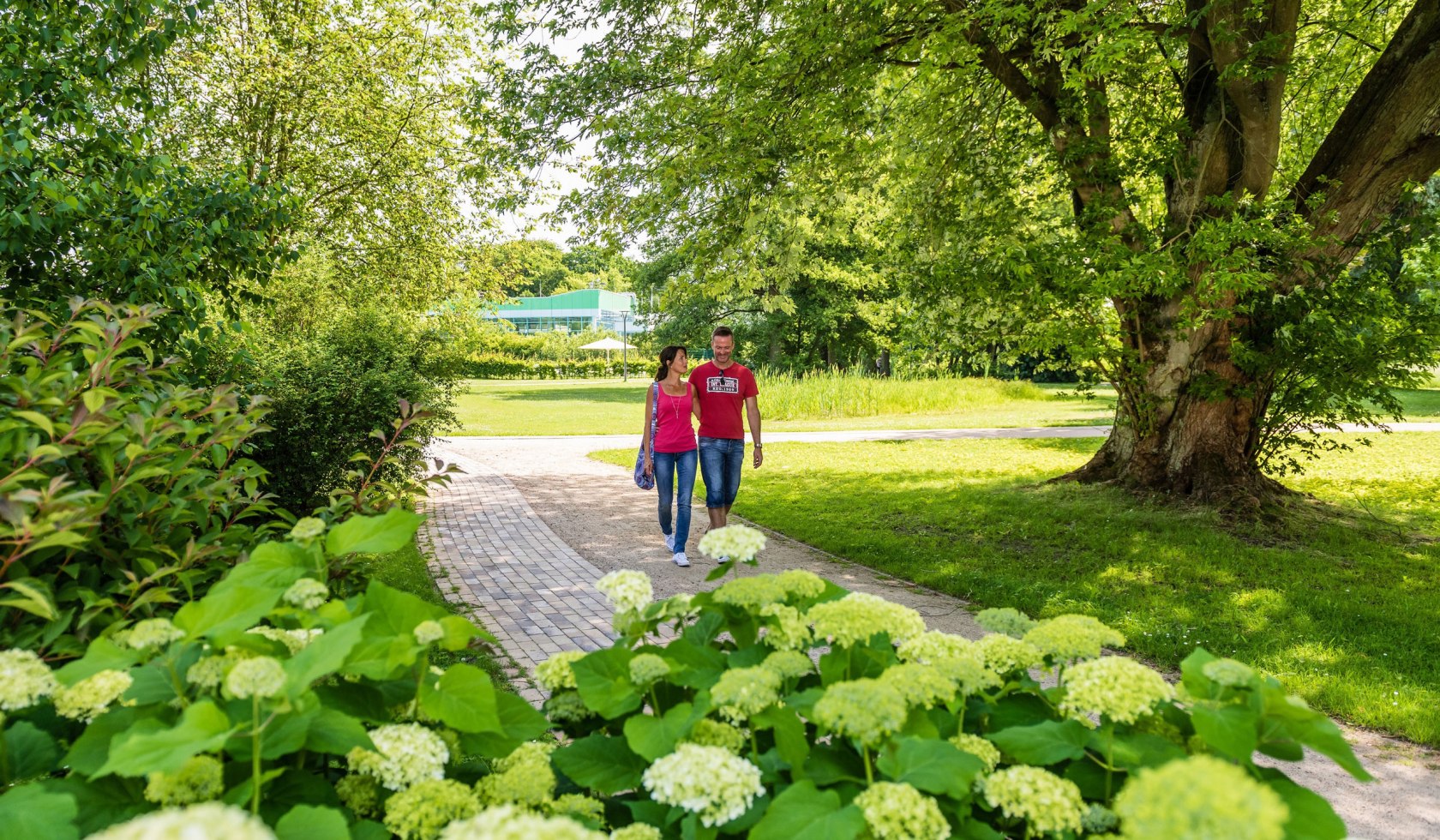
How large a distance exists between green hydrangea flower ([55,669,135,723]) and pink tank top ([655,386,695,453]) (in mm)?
6522

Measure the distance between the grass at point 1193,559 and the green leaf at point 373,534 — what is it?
16.8 feet

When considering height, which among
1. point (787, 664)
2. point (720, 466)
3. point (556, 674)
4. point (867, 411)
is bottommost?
point (867, 411)

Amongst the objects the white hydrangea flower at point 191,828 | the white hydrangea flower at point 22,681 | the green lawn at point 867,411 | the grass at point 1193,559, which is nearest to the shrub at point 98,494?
the white hydrangea flower at point 22,681

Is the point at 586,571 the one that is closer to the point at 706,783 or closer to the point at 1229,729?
the point at 706,783

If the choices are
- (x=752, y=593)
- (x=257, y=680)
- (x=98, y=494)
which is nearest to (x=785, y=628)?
(x=752, y=593)

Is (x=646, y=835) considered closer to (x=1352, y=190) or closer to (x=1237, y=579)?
(x=1237, y=579)

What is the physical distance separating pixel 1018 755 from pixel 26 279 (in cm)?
414

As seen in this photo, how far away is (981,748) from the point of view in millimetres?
1258

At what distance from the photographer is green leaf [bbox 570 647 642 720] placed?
1361 mm

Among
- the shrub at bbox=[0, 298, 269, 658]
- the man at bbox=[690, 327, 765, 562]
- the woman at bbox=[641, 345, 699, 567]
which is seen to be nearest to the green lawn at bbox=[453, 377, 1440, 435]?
the woman at bbox=[641, 345, 699, 567]

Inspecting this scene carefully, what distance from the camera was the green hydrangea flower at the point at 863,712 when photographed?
1.12 m

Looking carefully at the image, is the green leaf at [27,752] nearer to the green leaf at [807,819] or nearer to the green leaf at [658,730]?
the green leaf at [658,730]

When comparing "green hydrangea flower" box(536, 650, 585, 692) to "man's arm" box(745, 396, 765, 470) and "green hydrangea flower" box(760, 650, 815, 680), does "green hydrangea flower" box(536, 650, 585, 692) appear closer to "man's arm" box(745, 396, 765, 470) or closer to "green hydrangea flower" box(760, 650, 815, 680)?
"green hydrangea flower" box(760, 650, 815, 680)

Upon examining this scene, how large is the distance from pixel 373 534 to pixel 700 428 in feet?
20.8
